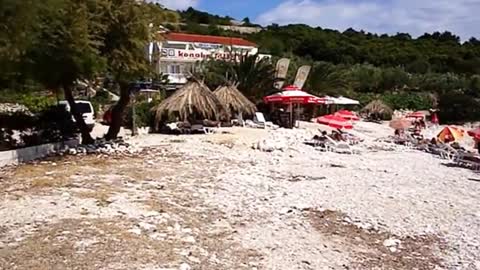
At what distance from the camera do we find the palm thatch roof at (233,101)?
31750 mm

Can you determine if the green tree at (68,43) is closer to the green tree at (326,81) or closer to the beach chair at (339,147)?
the beach chair at (339,147)

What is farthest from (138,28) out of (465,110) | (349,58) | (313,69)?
(349,58)

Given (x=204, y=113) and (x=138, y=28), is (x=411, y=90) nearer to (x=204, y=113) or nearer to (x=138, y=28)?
(x=204, y=113)

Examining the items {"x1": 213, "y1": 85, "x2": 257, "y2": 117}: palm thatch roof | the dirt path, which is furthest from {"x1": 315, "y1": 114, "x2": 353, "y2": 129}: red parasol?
the dirt path

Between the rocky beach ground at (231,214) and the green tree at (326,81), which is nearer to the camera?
the rocky beach ground at (231,214)

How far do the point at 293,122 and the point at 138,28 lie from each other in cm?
1620

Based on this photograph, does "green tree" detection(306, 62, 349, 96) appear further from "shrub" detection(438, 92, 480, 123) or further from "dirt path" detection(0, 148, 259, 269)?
"dirt path" detection(0, 148, 259, 269)

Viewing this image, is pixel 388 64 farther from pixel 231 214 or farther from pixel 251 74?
pixel 231 214

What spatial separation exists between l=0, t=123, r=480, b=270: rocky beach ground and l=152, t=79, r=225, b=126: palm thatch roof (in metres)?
Answer: 8.09

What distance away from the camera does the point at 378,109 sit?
5369 cm

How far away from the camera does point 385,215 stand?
1268 centimetres

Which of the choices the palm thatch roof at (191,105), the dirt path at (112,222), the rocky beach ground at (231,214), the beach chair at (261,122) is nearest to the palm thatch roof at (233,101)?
the beach chair at (261,122)

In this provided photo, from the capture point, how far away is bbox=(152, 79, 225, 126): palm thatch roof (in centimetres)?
2845

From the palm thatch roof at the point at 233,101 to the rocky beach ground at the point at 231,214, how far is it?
1143cm
